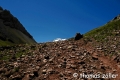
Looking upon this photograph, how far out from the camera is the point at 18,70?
21234 millimetres

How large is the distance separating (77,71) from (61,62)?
3182 millimetres

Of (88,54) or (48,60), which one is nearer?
(48,60)

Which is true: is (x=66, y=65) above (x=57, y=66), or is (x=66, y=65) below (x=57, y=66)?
above

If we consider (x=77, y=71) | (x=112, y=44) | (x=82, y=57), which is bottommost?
(x=77, y=71)

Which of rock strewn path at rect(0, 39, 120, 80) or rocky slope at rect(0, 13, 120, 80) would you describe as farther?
rock strewn path at rect(0, 39, 120, 80)

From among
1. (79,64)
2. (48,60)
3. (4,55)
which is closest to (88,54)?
(79,64)

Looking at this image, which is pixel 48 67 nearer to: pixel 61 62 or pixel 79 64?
pixel 61 62

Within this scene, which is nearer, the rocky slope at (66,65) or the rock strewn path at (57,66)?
the rocky slope at (66,65)

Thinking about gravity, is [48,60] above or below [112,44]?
below

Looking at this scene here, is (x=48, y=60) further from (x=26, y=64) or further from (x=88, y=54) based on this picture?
(x=88, y=54)

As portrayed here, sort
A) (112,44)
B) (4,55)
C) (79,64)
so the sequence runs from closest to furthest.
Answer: (79,64)
(4,55)
(112,44)

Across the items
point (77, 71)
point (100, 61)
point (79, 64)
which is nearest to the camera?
point (77, 71)

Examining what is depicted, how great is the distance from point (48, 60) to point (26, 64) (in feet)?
9.61

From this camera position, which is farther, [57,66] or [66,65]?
[66,65]
